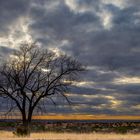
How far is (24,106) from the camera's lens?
45625mm

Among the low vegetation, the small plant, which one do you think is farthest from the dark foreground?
the small plant

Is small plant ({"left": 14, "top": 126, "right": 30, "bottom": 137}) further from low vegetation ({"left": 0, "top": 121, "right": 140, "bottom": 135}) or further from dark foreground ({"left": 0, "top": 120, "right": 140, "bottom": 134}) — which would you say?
dark foreground ({"left": 0, "top": 120, "right": 140, "bottom": 134})

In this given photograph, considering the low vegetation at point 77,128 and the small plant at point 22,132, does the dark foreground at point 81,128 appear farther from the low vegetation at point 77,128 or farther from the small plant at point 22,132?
the small plant at point 22,132

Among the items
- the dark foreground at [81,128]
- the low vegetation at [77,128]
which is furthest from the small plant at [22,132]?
the dark foreground at [81,128]

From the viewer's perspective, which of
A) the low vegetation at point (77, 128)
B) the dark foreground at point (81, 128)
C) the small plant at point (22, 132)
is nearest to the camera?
the small plant at point (22, 132)

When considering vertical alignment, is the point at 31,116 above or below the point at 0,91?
below

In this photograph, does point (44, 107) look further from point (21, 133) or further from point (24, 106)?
point (21, 133)

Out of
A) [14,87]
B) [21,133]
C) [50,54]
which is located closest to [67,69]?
[50,54]

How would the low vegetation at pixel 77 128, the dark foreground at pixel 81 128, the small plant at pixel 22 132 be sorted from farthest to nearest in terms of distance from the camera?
the dark foreground at pixel 81 128, the low vegetation at pixel 77 128, the small plant at pixel 22 132

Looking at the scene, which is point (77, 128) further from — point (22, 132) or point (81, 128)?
point (22, 132)

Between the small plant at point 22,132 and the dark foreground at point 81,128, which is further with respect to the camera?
the dark foreground at point 81,128

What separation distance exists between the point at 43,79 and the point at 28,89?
2196 millimetres

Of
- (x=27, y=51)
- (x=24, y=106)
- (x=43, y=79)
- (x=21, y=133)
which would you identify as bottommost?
(x=21, y=133)

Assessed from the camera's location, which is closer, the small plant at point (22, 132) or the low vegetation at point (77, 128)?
the small plant at point (22, 132)
